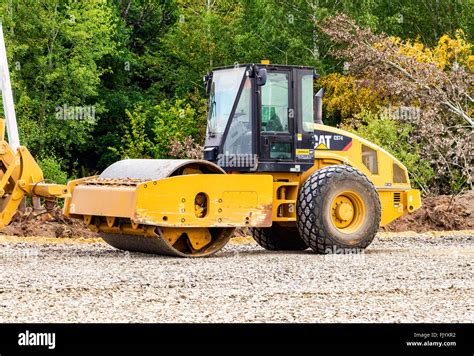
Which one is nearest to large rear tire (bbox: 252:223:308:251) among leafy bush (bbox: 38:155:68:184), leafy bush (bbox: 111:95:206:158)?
leafy bush (bbox: 38:155:68:184)

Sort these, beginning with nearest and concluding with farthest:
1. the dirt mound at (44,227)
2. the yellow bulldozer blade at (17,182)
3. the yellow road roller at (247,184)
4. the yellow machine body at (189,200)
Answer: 1. the yellow machine body at (189,200)
2. the yellow road roller at (247,184)
3. the yellow bulldozer blade at (17,182)
4. the dirt mound at (44,227)

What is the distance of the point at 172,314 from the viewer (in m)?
9.62

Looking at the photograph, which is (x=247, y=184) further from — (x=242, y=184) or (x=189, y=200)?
(x=189, y=200)

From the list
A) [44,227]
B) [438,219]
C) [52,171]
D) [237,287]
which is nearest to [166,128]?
[52,171]

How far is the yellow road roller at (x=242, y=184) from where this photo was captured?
14625 millimetres

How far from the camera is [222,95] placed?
1572 cm

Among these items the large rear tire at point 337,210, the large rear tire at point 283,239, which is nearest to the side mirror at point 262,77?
the large rear tire at point 337,210

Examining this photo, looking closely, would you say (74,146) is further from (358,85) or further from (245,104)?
(245,104)

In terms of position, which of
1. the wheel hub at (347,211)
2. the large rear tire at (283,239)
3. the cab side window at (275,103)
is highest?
the cab side window at (275,103)

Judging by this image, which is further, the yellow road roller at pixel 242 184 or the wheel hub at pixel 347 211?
the wheel hub at pixel 347 211

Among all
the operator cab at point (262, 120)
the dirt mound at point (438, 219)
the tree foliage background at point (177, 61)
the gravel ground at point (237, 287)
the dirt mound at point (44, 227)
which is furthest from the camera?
the tree foliage background at point (177, 61)

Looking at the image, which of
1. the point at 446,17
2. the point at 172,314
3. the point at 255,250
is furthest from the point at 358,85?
the point at 172,314

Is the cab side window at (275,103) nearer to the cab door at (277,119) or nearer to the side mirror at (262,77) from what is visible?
the cab door at (277,119)

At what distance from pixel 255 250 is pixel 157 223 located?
344 cm
